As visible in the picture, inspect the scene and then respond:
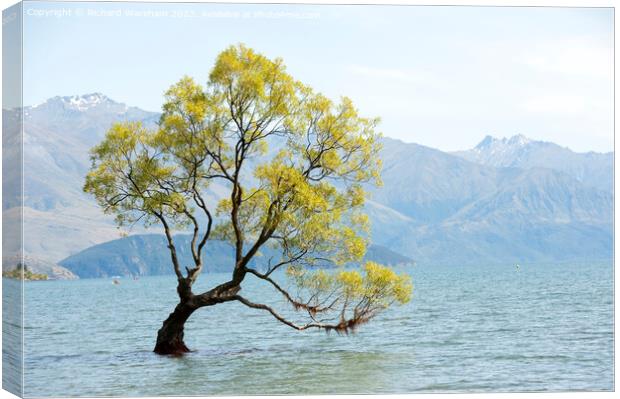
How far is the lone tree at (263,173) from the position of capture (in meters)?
22.5

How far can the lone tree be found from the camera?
73.7 ft

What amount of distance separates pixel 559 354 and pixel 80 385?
13.5m

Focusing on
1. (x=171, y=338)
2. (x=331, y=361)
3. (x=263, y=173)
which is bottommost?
(x=331, y=361)

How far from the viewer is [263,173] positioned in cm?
2314

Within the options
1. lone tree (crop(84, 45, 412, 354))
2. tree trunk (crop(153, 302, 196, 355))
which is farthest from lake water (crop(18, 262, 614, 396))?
lone tree (crop(84, 45, 412, 354))

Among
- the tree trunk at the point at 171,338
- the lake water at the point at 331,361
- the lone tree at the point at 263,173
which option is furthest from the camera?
the tree trunk at the point at 171,338

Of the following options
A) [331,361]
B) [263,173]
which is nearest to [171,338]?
[331,361]

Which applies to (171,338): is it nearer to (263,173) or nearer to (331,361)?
(331,361)

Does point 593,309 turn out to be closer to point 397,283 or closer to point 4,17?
point 397,283

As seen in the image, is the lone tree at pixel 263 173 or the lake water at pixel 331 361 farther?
the lone tree at pixel 263 173

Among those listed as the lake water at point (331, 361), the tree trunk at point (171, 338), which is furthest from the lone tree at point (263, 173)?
the lake water at point (331, 361)

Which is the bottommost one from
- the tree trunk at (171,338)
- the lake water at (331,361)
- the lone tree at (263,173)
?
the lake water at (331,361)

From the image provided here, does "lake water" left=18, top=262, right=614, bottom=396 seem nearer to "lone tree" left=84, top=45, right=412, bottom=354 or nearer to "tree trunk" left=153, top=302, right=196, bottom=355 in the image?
"tree trunk" left=153, top=302, right=196, bottom=355

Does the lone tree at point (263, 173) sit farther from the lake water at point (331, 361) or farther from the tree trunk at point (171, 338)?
the lake water at point (331, 361)
